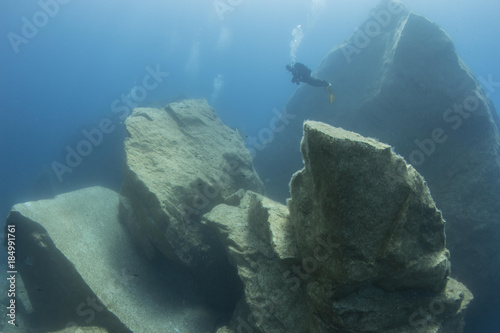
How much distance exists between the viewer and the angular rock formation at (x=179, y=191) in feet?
21.8

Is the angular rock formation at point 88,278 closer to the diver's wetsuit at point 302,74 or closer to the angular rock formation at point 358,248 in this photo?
the angular rock formation at point 358,248

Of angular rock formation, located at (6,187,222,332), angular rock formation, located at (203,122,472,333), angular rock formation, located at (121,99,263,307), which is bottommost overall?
angular rock formation, located at (6,187,222,332)

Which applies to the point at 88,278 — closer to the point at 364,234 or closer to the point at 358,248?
the point at 358,248

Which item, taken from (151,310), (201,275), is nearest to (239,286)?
(201,275)

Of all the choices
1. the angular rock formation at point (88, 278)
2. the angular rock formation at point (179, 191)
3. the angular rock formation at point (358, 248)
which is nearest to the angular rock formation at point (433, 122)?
the angular rock formation at point (179, 191)

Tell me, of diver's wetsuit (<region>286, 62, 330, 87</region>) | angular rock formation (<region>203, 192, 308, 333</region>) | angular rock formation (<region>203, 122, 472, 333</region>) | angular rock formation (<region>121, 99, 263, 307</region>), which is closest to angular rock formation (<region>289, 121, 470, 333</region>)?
angular rock formation (<region>203, 122, 472, 333</region>)

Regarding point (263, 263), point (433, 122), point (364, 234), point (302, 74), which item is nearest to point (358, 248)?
point (364, 234)

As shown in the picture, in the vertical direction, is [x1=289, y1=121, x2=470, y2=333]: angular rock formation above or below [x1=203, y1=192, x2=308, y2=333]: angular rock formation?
above

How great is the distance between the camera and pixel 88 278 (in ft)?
20.0

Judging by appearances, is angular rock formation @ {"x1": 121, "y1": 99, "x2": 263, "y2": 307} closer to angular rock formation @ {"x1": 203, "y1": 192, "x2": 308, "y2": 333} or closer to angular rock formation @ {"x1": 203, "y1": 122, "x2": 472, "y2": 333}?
angular rock formation @ {"x1": 203, "y1": 192, "x2": 308, "y2": 333}

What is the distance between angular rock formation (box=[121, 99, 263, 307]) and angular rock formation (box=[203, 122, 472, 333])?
2.77 metres

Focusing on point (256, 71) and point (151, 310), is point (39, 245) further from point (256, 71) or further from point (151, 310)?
point (256, 71)

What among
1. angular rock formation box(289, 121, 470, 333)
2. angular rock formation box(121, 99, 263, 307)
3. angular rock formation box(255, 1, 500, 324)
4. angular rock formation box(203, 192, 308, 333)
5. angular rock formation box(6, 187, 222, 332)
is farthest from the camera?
angular rock formation box(255, 1, 500, 324)

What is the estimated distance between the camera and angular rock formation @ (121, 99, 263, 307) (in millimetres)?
6645
